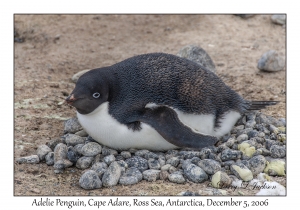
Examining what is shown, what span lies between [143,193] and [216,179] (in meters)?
0.61

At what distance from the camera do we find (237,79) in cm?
618

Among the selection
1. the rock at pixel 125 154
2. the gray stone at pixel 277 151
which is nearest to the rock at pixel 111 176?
the rock at pixel 125 154

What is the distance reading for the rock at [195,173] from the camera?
149 inches

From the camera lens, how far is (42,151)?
13.9 feet

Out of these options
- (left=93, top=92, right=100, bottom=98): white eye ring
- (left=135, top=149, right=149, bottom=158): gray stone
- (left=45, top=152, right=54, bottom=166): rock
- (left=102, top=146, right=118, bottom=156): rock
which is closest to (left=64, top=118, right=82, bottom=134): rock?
(left=45, top=152, right=54, bottom=166): rock

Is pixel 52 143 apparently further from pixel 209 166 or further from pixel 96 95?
pixel 209 166

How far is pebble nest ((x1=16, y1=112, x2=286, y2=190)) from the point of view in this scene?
379cm

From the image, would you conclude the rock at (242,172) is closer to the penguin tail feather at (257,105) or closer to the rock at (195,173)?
the rock at (195,173)

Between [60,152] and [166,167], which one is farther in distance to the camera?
[60,152]

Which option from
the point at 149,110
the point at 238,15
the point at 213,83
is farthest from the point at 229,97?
the point at 238,15

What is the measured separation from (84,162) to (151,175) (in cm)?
65

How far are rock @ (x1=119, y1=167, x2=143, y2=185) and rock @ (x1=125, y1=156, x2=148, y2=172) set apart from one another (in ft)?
0.19

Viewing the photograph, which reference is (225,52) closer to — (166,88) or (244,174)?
(166,88)

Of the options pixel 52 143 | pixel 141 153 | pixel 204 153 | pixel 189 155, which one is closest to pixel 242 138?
pixel 204 153
